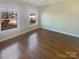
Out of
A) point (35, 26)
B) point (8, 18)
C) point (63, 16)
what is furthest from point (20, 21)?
point (63, 16)

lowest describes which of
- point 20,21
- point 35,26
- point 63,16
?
point 35,26

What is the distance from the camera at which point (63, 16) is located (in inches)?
201

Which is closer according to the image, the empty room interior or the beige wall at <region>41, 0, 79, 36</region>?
the empty room interior

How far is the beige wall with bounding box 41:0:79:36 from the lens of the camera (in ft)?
14.7

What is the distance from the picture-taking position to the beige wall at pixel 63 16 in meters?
4.48

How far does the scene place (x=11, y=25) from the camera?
4453 millimetres

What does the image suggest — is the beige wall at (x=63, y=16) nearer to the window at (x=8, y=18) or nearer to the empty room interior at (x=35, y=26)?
the empty room interior at (x=35, y=26)

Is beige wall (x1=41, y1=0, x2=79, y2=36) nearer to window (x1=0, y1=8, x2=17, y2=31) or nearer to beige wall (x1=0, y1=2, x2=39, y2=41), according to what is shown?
beige wall (x1=0, y1=2, x2=39, y2=41)

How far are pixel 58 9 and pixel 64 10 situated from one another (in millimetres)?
495

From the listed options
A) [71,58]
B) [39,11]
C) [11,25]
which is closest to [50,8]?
[39,11]

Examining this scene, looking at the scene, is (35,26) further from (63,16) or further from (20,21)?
(63,16)

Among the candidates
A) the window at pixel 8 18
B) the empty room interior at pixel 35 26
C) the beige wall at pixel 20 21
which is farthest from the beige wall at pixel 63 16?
the window at pixel 8 18

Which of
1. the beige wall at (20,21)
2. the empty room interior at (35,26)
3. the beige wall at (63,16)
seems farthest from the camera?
the beige wall at (63,16)

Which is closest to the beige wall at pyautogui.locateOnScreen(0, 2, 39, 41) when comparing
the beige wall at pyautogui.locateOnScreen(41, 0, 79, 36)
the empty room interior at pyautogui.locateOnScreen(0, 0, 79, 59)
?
the empty room interior at pyautogui.locateOnScreen(0, 0, 79, 59)
